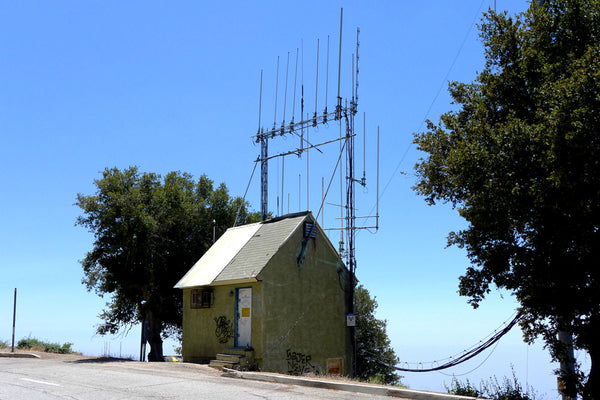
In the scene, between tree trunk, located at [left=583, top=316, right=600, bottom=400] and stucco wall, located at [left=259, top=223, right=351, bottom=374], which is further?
stucco wall, located at [left=259, top=223, right=351, bottom=374]

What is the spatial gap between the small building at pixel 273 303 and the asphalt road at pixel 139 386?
3.14 meters

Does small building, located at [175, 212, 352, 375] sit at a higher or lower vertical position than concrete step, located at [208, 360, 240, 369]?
higher

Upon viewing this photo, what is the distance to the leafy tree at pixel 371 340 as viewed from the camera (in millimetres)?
34031

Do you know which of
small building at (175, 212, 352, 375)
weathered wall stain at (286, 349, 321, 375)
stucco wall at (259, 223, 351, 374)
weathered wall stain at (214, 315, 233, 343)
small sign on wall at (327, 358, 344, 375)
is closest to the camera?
small building at (175, 212, 352, 375)

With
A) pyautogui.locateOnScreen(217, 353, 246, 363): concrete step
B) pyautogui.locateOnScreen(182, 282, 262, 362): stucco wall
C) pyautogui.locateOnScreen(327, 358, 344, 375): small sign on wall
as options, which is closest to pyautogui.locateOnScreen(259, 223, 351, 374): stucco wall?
pyautogui.locateOnScreen(327, 358, 344, 375): small sign on wall

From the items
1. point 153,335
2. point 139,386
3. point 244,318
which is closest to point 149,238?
point 153,335

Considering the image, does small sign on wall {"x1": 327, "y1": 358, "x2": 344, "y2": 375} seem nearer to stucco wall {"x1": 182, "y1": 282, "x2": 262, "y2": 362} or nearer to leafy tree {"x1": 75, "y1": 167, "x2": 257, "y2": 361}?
stucco wall {"x1": 182, "y1": 282, "x2": 262, "y2": 362}

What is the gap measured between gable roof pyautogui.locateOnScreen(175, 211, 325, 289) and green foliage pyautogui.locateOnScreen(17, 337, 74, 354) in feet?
32.7

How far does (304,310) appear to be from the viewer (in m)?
24.7

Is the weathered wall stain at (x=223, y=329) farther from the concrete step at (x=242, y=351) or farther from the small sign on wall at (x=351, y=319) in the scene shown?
the small sign on wall at (x=351, y=319)

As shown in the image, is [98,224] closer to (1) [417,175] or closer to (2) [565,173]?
(1) [417,175]

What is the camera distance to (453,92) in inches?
715

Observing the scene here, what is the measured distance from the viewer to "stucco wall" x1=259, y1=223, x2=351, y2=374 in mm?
23188

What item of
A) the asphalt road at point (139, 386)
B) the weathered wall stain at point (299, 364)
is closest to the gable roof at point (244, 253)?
the weathered wall stain at point (299, 364)
